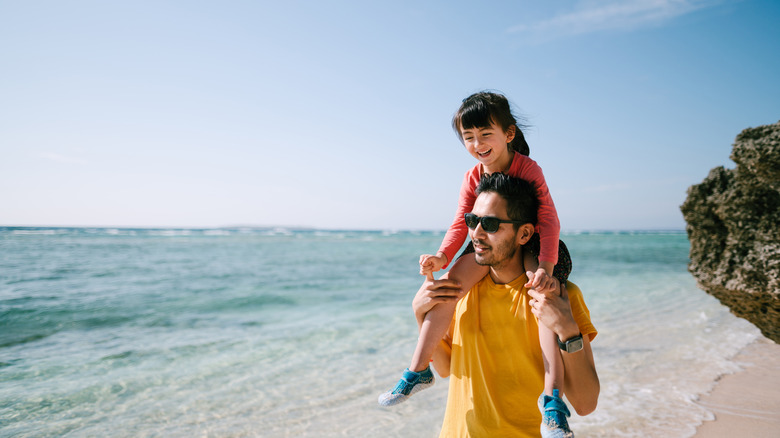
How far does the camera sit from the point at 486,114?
2.75m

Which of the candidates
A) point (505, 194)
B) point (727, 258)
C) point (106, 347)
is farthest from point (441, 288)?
point (106, 347)

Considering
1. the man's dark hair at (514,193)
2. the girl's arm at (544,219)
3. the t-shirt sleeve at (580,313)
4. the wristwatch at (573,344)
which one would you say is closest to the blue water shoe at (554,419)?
the wristwatch at (573,344)

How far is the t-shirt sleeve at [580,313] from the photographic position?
82.6 inches

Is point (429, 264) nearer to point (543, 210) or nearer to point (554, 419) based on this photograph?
point (543, 210)

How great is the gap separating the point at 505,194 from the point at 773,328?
4.37m

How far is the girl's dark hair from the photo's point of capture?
109 inches

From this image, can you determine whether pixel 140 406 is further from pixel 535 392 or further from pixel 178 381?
pixel 535 392

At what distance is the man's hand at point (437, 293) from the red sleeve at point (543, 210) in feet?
1.58

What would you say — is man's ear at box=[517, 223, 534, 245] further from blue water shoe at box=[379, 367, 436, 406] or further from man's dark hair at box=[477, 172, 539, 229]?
blue water shoe at box=[379, 367, 436, 406]

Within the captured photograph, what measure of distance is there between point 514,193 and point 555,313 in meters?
0.69

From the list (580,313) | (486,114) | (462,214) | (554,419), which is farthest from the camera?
(462,214)

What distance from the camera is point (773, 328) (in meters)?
4.67

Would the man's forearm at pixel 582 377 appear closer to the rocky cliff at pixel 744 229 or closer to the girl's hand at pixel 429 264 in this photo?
the girl's hand at pixel 429 264

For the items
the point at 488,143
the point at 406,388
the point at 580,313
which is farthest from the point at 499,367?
the point at 488,143
